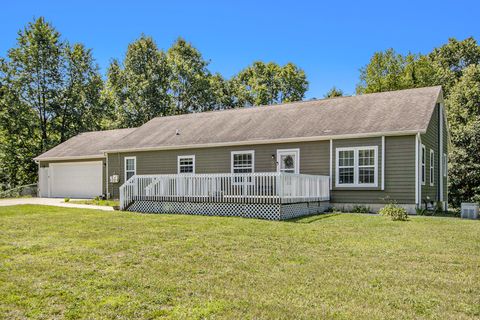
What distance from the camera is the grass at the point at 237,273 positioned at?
14.0ft

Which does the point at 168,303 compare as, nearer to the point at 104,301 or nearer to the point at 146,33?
the point at 104,301

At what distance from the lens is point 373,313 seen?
13.5 ft

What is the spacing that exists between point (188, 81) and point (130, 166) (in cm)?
1922

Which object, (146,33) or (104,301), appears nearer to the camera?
(104,301)

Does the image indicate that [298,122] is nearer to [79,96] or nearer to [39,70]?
[79,96]

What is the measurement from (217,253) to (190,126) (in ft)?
49.7

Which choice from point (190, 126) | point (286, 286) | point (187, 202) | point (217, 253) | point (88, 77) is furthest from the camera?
point (88, 77)

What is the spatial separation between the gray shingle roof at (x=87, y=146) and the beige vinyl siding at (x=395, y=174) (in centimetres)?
1494

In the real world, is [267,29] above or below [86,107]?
above

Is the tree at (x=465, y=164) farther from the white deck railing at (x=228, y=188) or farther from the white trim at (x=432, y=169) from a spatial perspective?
the white deck railing at (x=228, y=188)

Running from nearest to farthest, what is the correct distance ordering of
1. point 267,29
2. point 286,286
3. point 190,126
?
1. point 286,286
2. point 190,126
3. point 267,29

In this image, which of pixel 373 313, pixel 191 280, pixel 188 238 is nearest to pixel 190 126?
pixel 188 238

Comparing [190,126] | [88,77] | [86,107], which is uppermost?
[88,77]

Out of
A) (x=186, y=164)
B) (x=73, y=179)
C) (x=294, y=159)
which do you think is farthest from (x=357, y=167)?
(x=73, y=179)
